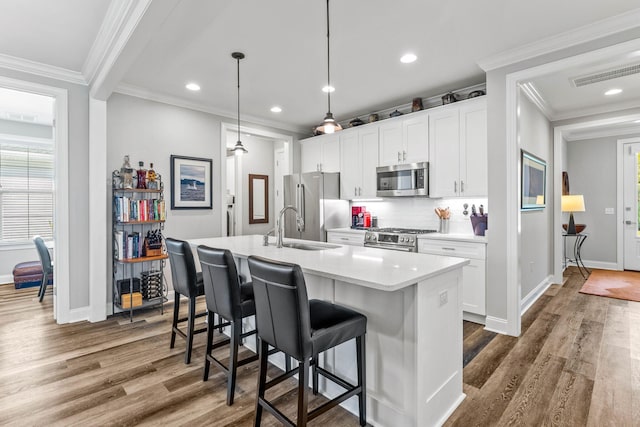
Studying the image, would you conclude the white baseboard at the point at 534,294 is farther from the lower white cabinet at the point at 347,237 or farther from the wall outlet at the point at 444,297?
the wall outlet at the point at 444,297

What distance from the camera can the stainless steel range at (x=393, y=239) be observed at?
160 inches

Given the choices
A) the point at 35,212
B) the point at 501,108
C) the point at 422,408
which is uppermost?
the point at 501,108

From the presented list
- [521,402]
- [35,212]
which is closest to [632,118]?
[521,402]

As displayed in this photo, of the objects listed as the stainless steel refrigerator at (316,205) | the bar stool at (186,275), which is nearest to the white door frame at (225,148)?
the stainless steel refrigerator at (316,205)

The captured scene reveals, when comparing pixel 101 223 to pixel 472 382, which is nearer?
pixel 472 382

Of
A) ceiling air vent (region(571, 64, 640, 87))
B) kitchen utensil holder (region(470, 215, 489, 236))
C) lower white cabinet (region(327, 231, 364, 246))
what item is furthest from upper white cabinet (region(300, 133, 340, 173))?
ceiling air vent (region(571, 64, 640, 87))

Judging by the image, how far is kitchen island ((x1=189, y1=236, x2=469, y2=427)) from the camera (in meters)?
1.76

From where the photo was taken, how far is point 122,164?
3.98 m

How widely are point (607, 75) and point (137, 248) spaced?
5444mm

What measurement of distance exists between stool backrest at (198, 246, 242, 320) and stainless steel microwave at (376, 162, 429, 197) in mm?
2894

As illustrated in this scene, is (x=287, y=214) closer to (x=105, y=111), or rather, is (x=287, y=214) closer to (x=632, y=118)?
(x=105, y=111)

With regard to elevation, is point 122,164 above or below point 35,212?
above

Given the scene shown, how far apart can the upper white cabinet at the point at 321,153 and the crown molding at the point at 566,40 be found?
252 centimetres

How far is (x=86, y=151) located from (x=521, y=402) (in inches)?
180
